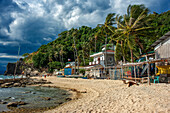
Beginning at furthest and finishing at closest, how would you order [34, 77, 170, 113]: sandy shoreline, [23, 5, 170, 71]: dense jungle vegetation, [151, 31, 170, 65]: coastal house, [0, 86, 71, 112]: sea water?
[23, 5, 170, 71]: dense jungle vegetation < [151, 31, 170, 65]: coastal house < [0, 86, 71, 112]: sea water < [34, 77, 170, 113]: sandy shoreline

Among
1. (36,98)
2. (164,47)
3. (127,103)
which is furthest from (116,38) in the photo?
(127,103)

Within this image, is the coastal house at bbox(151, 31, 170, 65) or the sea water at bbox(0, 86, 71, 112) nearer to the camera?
the sea water at bbox(0, 86, 71, 112)

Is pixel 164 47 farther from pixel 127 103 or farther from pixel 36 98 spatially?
pixel 36 98

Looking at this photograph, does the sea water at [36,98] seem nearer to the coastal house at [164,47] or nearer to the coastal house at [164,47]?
the coastal house at [164,47]

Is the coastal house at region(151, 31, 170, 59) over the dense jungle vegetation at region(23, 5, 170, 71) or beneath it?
beneath

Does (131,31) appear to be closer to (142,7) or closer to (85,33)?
(142,7)

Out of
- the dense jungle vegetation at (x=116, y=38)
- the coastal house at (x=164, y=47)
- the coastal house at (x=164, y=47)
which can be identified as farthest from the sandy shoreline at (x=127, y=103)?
the dense jungle vegetation at (x=116, y=38)

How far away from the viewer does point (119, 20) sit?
101ft

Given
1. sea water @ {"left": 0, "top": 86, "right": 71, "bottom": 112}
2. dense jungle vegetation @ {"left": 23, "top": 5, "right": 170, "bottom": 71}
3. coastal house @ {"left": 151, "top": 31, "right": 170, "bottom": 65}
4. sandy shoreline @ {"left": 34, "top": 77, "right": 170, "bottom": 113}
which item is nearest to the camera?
sandy shoreline @ {"left": 34, "top": 77, "right": 170, "bottom": 113}

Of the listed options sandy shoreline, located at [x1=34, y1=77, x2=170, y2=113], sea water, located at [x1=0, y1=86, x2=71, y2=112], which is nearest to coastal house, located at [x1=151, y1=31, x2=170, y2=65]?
sandy shoreline, located at [x1=34, y1=77, x2=170, y2=113]

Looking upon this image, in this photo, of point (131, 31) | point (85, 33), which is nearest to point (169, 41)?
point (131, 31)

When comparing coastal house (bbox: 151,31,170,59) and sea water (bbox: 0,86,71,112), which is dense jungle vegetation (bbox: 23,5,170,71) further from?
sea water (bbox: 0,86,71,112)

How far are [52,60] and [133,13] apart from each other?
51492 mm

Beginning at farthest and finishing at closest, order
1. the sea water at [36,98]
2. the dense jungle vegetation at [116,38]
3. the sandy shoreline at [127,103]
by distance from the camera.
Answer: the dense jungle vegetation at [116,38] → the sea water at [36,98] → the sandy shoreline at [127,103]
